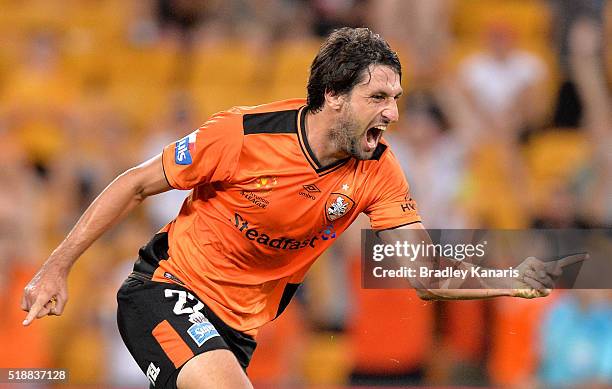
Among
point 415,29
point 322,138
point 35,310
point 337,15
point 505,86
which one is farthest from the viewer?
point 337,15

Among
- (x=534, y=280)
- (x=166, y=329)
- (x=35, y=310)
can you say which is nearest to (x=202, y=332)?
(x=166, y=329)

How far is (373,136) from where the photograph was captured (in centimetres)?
447

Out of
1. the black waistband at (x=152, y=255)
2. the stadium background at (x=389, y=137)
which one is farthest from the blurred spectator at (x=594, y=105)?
the black waistband at (x=152, y=255)

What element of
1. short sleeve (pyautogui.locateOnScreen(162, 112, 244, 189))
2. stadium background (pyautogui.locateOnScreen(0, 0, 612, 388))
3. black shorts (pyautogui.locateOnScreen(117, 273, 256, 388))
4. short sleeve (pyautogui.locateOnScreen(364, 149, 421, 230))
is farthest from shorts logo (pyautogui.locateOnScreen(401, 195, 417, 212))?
stadium background (pyautogui.locateOnScreen(0, 0, 612, 388))

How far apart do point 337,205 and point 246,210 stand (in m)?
0.38

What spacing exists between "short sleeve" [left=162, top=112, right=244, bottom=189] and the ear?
372mm

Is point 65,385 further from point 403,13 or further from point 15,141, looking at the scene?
point 403,13

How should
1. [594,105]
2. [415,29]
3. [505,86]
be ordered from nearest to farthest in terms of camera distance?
1. [594,105]
2. [505,86]
3. [415,29]

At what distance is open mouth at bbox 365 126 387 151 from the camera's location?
4418mm

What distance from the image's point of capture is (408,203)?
4.65 metres


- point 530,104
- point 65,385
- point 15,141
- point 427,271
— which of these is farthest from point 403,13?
point 427,271

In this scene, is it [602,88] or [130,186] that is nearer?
[130,186]

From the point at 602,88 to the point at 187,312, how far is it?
560 cm

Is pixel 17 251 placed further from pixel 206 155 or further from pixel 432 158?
pixel 206 155
